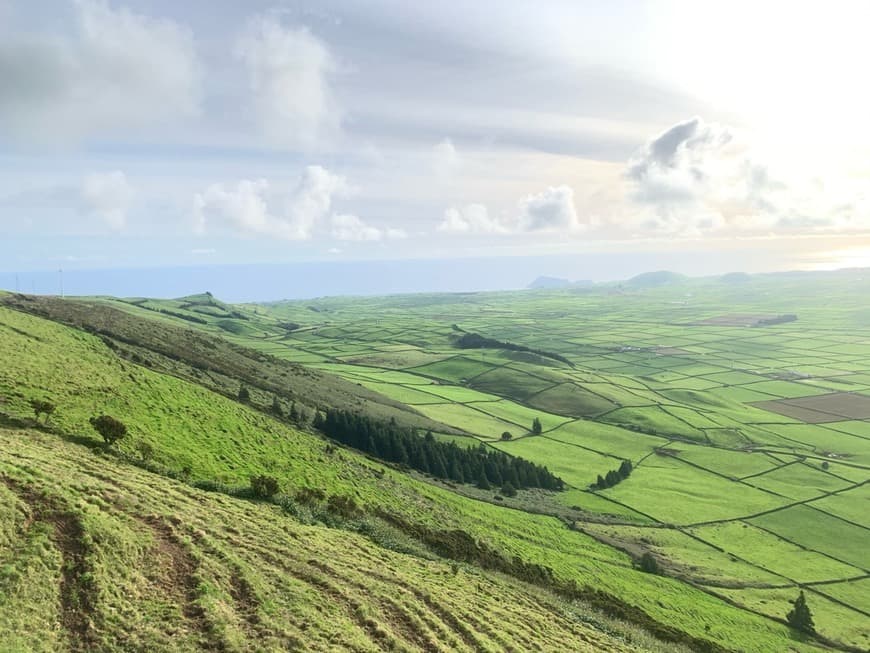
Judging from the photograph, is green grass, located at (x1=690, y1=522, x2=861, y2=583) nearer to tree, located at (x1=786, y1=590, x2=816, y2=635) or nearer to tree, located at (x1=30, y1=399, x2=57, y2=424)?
tree, located at (x1=786, y1=590, x2=816, y2=635)

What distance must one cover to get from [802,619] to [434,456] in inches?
2602

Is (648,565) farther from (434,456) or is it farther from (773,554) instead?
(434,456)

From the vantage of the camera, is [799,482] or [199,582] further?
[799,482]

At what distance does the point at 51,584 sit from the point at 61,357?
6138 cm

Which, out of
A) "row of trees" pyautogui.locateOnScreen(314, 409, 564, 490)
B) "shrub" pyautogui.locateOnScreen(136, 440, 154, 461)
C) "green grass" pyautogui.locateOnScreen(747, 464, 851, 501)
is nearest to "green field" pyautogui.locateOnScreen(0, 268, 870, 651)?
"green grass" pyautogui.locateOnScreen(747, 464, 851, 501)

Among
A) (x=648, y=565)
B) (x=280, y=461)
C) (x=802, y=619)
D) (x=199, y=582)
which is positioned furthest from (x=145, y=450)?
(x=802, y=619)

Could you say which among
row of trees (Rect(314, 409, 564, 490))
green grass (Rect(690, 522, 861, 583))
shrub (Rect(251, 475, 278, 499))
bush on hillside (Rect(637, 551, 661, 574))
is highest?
Answer: shrub (Rect(251, 475, 278, 499))

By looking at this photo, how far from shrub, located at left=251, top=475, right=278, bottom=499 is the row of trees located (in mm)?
51019

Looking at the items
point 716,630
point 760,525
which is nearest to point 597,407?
point 760,525

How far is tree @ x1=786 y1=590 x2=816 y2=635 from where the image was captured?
6467 cm

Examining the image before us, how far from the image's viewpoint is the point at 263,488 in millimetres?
46469

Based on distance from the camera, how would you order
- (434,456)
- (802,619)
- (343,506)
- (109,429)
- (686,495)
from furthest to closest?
(686,495), (434,456), (802,619), (343,506), (109,429)

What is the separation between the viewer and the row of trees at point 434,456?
10106cm

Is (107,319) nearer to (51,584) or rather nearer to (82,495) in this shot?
(82,495)
